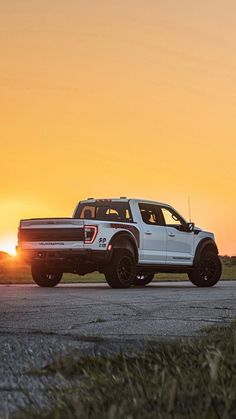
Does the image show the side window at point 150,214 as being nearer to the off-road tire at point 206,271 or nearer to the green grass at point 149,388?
the off-road tire at point 206,271

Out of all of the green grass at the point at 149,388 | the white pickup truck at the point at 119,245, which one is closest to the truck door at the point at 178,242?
the white pickup truck at the point at 119,245

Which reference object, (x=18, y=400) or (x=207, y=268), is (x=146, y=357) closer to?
(x=18, y=400)

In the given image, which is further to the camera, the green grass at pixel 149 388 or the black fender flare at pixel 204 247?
the black fender flare at pixel 204 247

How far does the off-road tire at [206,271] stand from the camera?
1895 centimetres

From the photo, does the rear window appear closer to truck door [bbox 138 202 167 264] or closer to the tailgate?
truck door [bbox 138 202 167 264]

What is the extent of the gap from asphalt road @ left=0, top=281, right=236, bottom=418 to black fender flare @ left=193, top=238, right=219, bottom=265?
6.88 metres

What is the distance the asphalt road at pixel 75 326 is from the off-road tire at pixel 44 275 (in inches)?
202

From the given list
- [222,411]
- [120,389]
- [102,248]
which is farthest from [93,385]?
[102,248]

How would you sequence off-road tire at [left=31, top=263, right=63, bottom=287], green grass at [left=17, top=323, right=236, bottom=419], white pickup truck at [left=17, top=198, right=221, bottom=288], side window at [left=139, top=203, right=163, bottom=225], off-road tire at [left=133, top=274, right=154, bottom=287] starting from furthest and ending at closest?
off-road tire at [left=133, top=274, right=154, bottom=287]
side window at [left=139, top=203, right=163, bottom=225]
off-road tire at [left=31, top=263, right=63, bottom=287]
white pickup truck at [left=17, top=198, right=221, bottom=288]
green grass at [left=17, top=323, right=236, bottom=419]

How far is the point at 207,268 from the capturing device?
19203 mm

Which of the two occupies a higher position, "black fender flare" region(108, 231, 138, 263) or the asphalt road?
"black fender flare" region(108, 231, 138, 263)

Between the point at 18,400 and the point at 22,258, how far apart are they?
1371 centimetres

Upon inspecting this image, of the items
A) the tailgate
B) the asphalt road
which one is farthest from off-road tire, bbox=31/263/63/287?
the asphalt road

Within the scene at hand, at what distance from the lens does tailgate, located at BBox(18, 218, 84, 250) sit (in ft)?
53.0
